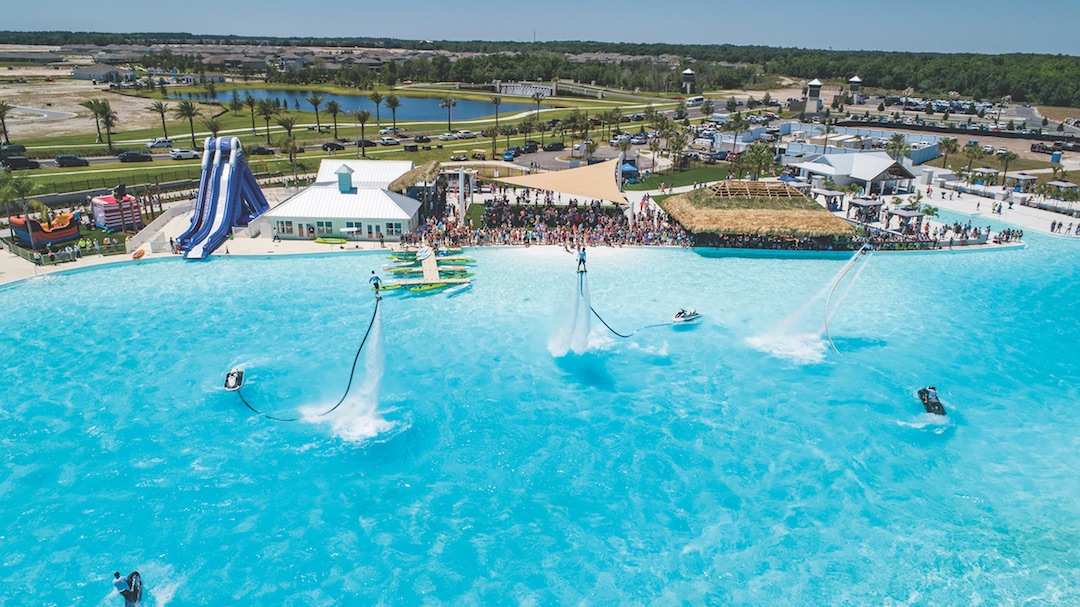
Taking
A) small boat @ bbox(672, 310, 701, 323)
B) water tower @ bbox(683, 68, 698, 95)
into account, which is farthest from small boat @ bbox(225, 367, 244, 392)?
water tower @ bbox(683, 68, 698, 95)

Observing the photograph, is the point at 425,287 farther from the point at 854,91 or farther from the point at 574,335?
the point at 854,91

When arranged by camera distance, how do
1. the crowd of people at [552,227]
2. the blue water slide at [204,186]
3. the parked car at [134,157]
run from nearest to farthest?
1. the blue water slide at [204,186]
2. the crowd of people at [552,227]
3. the parked car at [134,157]

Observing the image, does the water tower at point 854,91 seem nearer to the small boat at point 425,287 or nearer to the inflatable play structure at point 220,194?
the inflatable play structure at point 220,194

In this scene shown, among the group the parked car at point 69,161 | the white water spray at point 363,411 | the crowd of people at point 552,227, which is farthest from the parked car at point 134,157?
the white water spray at point 363,411

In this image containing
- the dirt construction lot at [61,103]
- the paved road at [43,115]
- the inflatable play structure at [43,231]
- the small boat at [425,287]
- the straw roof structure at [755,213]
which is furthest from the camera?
the paved road at [43,115]

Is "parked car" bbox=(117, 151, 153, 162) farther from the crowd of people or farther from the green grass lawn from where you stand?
the green grass lawn

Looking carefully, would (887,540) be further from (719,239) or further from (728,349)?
(719,239)

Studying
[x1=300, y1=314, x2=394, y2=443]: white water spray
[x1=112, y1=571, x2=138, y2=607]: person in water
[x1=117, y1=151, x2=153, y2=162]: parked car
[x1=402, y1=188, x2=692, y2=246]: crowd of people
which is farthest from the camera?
[x1=117, y1=151, x2=153, y2=162]: parked car
